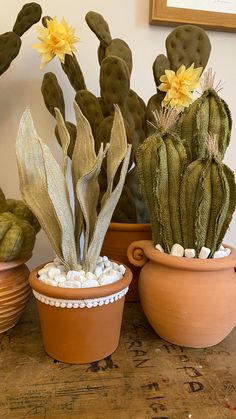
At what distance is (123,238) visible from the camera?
1.99 ft

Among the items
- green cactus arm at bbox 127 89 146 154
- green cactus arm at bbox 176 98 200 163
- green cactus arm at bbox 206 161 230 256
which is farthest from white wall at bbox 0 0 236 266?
green cactus arm at bbox 206 161 230 256

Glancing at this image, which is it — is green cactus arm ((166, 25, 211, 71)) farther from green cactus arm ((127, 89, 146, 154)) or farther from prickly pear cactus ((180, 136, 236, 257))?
prickly pear cactus ((180, 136, 236, 257))

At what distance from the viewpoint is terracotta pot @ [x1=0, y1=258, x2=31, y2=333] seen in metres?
0.50

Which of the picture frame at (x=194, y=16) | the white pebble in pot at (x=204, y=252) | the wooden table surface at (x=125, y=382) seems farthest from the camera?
the picture frame at (x=194, y=16)

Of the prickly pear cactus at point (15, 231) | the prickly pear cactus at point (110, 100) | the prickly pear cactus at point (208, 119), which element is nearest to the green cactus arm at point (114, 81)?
the prickly pear cactus at point (110, 100)

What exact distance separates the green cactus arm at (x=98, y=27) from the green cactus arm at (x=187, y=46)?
0.10m

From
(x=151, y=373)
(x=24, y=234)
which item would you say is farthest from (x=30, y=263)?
(x=151, y=373)

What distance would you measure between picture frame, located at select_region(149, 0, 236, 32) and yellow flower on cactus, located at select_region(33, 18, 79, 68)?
0.22m

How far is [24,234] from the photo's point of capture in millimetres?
510

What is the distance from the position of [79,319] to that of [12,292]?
0.12 m

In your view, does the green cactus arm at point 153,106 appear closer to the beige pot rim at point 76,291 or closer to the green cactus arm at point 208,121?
the green cactus arm at point 208,121

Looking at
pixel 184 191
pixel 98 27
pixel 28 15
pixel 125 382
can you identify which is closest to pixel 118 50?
pixel 98 27

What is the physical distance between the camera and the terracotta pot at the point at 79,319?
1.41 feet

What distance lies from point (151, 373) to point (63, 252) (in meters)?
0.18
